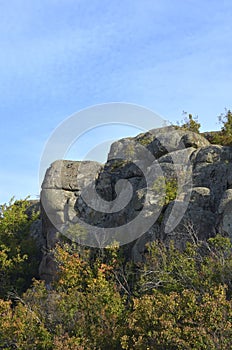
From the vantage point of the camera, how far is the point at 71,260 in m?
28.6

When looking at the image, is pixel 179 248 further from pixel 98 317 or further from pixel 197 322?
pixel 197 322

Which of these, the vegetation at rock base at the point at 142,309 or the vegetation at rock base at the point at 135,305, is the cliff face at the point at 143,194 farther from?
the vegetation at rock base at the point at 142,309

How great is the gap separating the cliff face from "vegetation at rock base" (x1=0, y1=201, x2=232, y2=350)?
1637 mm

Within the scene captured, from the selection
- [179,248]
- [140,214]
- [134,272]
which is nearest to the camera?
[179,248]

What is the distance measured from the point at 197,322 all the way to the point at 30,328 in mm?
7165

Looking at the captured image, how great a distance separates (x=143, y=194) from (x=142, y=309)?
1202 cm

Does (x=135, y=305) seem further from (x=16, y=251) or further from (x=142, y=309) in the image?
(x=16, y=251)

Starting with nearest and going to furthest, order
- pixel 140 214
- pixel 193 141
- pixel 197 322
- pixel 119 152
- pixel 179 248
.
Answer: pixel 197 322, pixel 179 248, pixel 140 214, pixel 193 141, pixel 119 152

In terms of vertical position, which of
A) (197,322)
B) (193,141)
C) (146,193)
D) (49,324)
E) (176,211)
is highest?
(193,141)

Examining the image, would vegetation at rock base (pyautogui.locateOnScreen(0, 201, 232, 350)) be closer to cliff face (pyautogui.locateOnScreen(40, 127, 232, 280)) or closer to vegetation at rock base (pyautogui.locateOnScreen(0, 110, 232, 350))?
vegetation at rock base (pyautogui.locateOnScreen(0, 110, 232, 350))

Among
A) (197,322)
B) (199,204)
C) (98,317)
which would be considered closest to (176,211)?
(199,204)

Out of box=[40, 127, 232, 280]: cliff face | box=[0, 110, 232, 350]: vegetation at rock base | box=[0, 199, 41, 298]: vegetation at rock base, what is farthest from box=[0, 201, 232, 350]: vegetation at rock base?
box=[0, 199, 41, 298]: vegetation at rock base

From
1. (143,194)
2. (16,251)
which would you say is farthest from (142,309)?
(16,251)

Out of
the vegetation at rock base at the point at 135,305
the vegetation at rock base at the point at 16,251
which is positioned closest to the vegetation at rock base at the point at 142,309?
the vegetation at rock base at the point at 135,305
